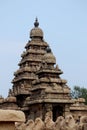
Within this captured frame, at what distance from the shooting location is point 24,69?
35.6 meters

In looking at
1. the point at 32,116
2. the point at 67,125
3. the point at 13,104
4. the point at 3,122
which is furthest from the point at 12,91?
the point at 3,122

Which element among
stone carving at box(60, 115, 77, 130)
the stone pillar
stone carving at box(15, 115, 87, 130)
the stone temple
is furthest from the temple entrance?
the stone pillar

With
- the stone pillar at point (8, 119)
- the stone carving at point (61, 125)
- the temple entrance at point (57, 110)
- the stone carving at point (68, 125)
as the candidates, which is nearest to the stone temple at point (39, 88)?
the temple entrance at point (57, 110)

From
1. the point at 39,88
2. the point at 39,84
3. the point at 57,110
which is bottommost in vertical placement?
the point at 57,110

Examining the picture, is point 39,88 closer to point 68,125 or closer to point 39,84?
point 39,84

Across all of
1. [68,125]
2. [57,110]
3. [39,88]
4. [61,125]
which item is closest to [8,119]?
[68,125]

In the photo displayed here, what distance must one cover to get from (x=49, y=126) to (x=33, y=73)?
20637 mm

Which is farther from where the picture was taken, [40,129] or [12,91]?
[12,91]

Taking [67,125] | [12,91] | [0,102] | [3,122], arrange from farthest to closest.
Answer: [12,91] < [0,102] < [67,125] < [3,122]

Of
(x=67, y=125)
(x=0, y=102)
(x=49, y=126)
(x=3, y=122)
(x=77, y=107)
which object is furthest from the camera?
(x=0, y=102)

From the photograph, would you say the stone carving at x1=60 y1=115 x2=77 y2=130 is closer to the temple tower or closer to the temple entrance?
the temple tower

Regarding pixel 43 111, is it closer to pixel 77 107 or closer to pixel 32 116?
pixel 32 116

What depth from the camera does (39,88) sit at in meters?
29.3

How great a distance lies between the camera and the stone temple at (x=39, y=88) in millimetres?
28719
